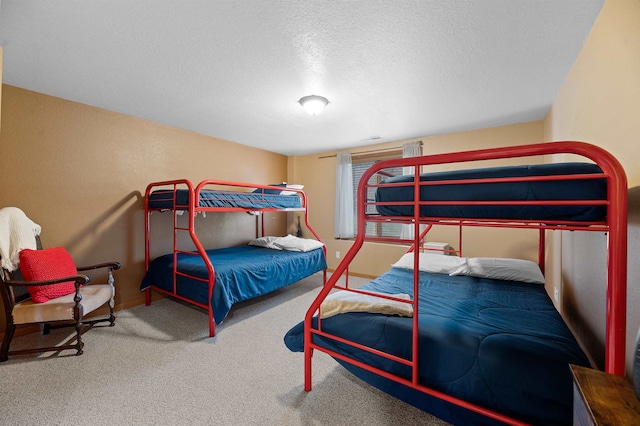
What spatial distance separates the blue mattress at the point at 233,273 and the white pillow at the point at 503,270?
186 cm

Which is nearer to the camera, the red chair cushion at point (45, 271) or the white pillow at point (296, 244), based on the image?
the red chair cushion at point (45, 271)

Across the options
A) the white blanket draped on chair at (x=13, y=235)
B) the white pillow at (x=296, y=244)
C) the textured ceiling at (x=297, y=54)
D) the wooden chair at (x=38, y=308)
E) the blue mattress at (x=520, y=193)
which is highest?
the textured ceiling at (x=297, y=54)

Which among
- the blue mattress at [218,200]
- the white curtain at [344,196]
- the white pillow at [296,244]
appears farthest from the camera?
the white curtain at [344,196]

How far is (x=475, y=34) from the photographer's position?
164cm

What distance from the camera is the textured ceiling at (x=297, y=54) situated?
57.5 inches

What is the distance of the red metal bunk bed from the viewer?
250cm

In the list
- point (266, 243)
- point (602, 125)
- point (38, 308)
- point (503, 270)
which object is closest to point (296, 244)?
point (266, 243)

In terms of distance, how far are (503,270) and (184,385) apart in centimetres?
266

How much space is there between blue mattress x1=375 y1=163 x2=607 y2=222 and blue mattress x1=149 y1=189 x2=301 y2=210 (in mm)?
2223

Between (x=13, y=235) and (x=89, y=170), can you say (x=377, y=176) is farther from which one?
(x=13, y=235)

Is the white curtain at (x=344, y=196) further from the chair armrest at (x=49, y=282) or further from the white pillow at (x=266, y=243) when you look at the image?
the chair armrest at (x=49, y=282)

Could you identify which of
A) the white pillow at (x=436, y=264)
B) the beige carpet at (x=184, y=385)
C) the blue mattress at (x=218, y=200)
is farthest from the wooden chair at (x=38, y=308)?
the white pillow at (x=436, y=264)

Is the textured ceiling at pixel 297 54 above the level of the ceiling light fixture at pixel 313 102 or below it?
above

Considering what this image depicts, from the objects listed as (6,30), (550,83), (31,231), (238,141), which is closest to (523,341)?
(550,83)
